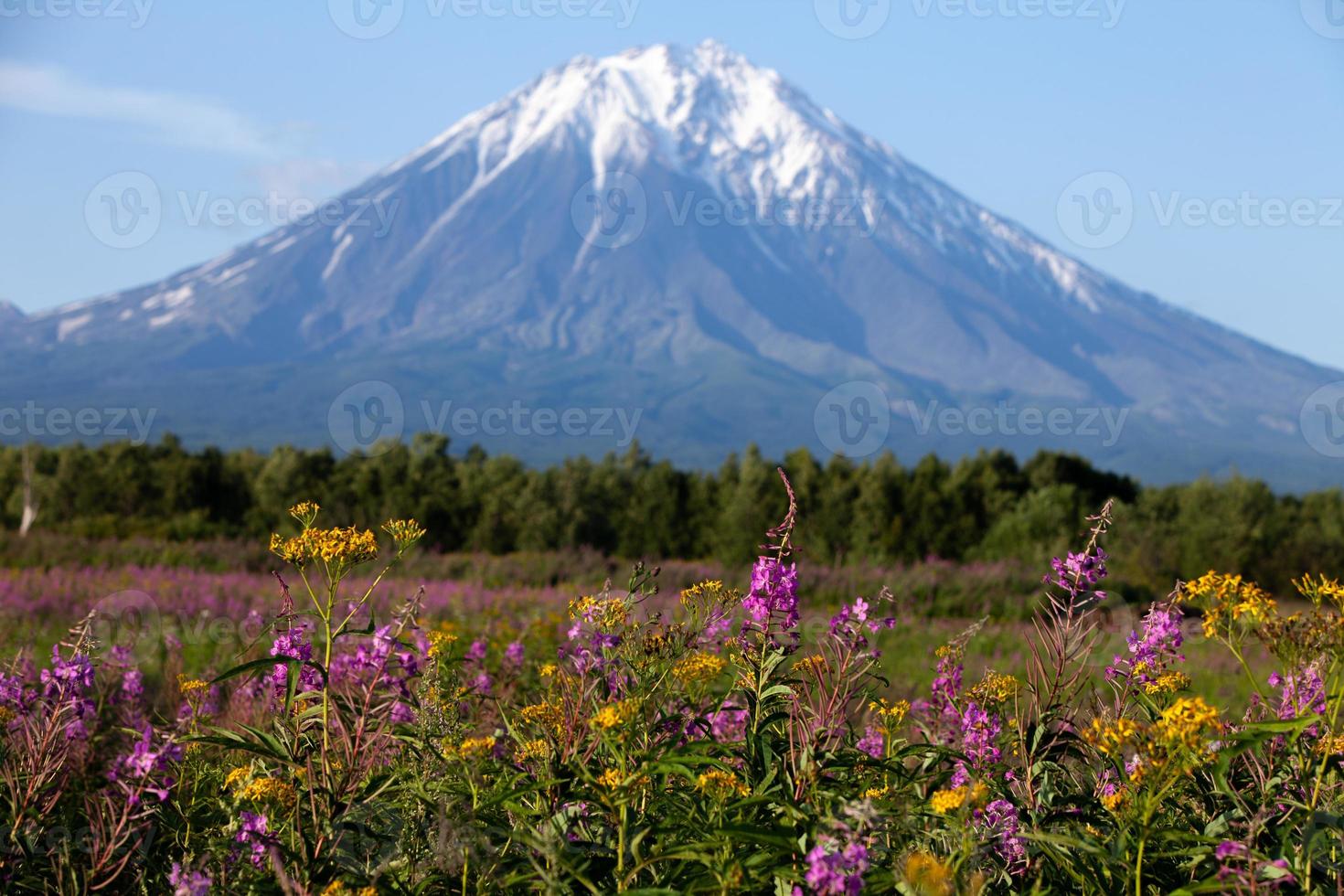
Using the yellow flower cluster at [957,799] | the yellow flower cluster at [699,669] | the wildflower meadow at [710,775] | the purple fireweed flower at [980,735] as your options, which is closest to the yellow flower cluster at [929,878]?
the wildflower meadow at [710,775]

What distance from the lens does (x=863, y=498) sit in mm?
24828

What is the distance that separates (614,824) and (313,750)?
854 mm

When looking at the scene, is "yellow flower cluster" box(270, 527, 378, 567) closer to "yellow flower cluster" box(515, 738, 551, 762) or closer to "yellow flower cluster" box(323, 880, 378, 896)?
"yellow flower cluster" box(515, 738, 551, 762)

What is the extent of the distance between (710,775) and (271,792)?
3.14 feet

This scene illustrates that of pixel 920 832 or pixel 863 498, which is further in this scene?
pixel 863 498

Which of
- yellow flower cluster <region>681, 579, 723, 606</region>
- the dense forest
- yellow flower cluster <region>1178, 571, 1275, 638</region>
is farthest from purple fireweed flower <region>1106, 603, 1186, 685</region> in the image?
the dense forest

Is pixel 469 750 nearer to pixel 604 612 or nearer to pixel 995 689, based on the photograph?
pixel 604 612

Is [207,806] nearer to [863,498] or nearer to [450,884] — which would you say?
[450,884]

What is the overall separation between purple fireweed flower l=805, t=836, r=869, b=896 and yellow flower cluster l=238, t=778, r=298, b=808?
1147mm

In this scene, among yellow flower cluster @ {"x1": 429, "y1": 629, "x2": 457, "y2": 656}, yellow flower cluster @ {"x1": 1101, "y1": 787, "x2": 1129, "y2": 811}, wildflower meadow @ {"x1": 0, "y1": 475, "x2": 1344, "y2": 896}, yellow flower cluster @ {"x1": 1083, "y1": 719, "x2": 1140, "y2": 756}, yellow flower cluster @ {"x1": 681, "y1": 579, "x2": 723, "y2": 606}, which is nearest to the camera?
yellow flower cluster @ {"x1": 1083, "y1": 719, "x2": 1140, "y2": 756}

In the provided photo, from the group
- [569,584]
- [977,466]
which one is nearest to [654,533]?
[977,466]

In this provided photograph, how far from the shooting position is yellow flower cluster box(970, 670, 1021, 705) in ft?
10.5

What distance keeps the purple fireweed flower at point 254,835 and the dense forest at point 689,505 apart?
2056cm

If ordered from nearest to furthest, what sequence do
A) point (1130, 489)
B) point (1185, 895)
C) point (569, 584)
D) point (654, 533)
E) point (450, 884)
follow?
point (1185, 895) → point (450, 884) → point (569, 584) → point (654, 533) → point (1130, 489)
